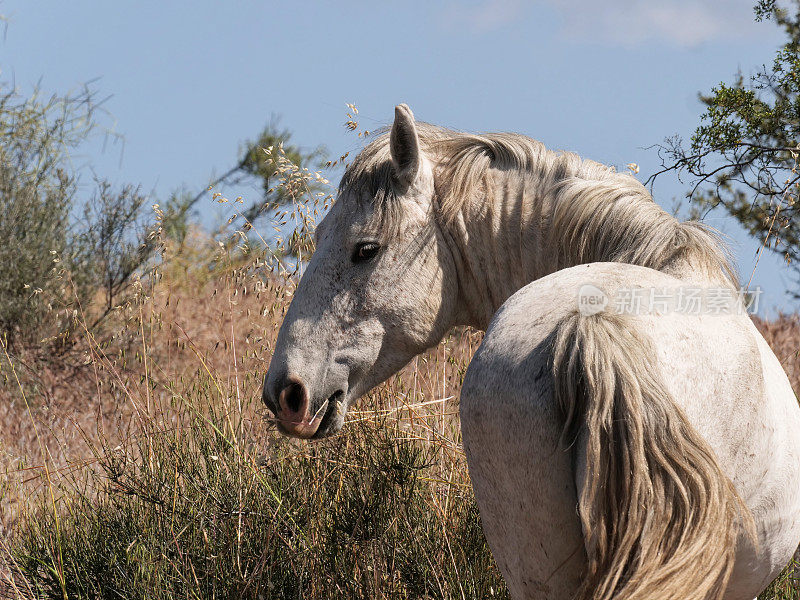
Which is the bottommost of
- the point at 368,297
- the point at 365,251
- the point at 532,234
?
the point at 368,297

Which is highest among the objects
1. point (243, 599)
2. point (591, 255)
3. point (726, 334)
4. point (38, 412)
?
point (591, 255)

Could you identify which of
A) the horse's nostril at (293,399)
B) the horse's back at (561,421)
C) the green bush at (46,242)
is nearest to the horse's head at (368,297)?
the horse's nostril at (293,399)

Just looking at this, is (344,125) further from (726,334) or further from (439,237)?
(726,334)

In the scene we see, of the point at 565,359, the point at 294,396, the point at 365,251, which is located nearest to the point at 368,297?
the point at 365,251

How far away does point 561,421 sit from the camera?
1605 mm

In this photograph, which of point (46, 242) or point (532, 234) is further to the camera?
point (46, 242)

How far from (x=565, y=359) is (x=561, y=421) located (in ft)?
0.41

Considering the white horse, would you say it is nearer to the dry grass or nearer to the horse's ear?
the horse's ear

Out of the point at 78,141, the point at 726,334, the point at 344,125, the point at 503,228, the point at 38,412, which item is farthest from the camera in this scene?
the point at 78,141

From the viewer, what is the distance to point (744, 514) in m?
1.66

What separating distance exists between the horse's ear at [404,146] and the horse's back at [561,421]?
36.2 inches

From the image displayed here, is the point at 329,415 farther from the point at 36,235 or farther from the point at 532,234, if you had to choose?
the point at 36,235

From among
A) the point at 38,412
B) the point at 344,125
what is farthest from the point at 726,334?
the point at 38,412

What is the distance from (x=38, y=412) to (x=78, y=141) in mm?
3349
